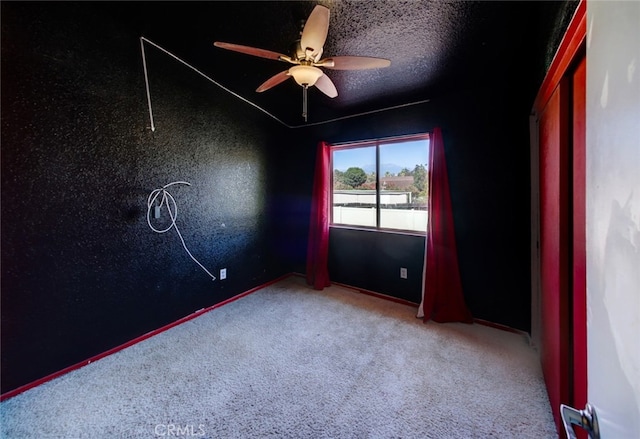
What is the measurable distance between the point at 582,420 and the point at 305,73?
74.5 inches

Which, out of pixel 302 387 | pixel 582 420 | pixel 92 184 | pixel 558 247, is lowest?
pixel 302 387

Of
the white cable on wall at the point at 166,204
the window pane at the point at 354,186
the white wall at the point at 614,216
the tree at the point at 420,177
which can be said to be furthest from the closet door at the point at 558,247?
the white cable on wall at the point at 166,204

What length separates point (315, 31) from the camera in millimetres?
1447

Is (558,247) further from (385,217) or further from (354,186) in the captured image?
(354,186)

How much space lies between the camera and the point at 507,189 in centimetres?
244

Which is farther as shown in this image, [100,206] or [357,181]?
[357,181]

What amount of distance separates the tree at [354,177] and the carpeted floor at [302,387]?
5.89 feet

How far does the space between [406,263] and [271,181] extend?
2.09 meters

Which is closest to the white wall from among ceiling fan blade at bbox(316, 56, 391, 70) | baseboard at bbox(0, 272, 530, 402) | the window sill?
ceiling fan blade at bbox(316, 56, 391, 70)

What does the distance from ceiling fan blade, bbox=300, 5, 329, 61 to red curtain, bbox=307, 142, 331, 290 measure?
183cm

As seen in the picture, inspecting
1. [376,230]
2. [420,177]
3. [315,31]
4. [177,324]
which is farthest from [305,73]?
[177,324]

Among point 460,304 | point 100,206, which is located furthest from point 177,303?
point 460,304

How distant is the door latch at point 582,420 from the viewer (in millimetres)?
509

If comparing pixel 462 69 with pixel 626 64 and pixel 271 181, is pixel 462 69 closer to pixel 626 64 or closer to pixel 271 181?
pixel 626 64
